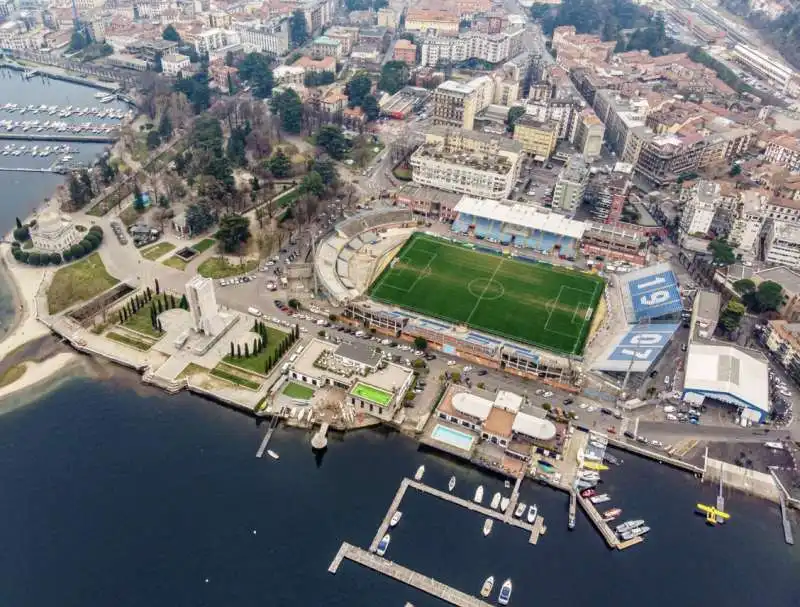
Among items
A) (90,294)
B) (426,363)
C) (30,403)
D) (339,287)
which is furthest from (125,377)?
(426,363)

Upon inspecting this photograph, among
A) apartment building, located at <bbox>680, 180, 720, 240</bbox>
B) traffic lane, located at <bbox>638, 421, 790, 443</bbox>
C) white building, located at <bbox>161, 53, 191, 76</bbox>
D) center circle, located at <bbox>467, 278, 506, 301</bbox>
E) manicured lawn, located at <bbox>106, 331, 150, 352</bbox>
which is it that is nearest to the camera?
traffic lane, located at <bbox>638, 421, 790, 443</bbox>

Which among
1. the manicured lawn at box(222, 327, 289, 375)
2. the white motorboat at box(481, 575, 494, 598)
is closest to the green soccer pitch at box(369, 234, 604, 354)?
the manicured lawn at box(222, 327, 289, 375)

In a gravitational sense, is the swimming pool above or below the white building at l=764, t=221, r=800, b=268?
below

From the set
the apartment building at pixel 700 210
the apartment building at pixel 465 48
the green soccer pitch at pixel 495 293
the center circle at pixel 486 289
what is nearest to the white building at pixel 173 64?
the apartment building at pixel 465 48

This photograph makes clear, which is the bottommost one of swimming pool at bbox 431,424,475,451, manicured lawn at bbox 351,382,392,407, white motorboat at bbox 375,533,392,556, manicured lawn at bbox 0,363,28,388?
manicured lawn at bbox 0,363,28,388

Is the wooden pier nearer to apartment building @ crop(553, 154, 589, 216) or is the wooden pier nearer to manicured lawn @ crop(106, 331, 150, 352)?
manicured lawn @ crop(106, 331, 150, 352)

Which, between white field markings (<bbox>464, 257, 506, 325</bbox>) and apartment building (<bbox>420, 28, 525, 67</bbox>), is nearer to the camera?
white field markings (<bbox>464, 257, 506, 325</bbox>)
